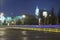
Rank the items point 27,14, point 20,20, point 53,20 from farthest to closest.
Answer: point 27,14, point 20,20, point 53,20

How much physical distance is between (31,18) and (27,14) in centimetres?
264

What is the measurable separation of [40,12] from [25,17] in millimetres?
7440

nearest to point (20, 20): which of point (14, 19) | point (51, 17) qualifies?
point (14, 19)

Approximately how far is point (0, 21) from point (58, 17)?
53.9 ft

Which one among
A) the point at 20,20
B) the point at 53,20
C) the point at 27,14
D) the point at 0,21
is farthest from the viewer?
the point at 27,14

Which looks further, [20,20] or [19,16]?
[19,16]

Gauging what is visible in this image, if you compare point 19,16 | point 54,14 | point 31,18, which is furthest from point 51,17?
point 19,16

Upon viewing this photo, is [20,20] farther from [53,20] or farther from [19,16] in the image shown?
[53,20]

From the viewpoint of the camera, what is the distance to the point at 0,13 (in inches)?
2562

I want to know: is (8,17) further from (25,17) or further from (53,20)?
(53,20)

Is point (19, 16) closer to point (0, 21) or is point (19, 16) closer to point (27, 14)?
point (27, 14)

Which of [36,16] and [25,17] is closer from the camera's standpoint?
[36,16]

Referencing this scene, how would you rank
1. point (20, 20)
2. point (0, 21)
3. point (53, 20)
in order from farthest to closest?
point (20, 20)
point (53, 20)
point (0, 21)

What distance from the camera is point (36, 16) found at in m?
65.1
